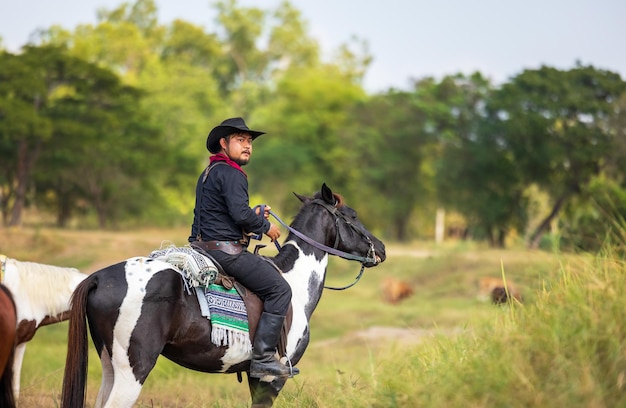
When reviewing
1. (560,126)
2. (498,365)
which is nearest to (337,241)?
(498,365)

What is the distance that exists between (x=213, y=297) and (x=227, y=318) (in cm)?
21

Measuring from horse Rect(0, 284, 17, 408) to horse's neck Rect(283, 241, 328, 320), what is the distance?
243 centimetres

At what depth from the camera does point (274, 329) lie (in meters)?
6.45

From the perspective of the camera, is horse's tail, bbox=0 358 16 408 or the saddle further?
the saddle

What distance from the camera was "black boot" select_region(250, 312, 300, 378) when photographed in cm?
643

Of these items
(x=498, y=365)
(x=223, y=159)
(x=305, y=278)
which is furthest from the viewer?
(x=305, y=278)

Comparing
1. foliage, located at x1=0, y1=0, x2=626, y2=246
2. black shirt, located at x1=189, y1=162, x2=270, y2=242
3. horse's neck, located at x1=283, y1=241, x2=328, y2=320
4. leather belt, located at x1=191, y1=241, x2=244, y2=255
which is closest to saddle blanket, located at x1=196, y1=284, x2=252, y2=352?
leather belt, located at x1=191, y1=241, x2=244, y2=255

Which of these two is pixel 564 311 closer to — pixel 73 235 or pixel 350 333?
pixel 350 333

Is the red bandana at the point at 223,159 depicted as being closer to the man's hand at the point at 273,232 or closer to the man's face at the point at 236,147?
the man's face at the point at 236,147

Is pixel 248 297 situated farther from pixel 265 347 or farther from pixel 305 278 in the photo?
pixel 305 278

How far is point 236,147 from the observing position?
22.0ft

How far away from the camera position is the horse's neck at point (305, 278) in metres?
6.97

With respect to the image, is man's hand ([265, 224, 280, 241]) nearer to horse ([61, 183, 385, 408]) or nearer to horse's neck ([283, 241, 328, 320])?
horse's neck ([283, 241, 328, 320])

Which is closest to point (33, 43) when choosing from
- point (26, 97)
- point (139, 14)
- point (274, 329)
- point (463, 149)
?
point (26, 97)
